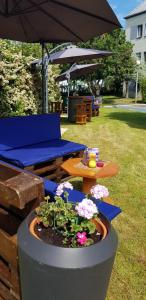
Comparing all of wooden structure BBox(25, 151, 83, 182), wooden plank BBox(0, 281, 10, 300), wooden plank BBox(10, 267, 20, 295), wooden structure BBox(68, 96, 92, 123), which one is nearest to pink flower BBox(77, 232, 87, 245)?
wooden plank BBox(10, 267, 20, 295)

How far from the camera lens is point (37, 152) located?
541 centimetres

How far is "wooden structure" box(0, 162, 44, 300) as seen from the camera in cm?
203

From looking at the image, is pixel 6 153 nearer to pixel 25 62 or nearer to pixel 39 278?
pixel 39 278

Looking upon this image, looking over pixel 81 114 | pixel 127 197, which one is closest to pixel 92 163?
pixel 127 197

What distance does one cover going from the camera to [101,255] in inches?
72.5

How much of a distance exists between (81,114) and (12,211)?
439 inches

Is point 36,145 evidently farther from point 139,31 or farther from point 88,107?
point 139,31

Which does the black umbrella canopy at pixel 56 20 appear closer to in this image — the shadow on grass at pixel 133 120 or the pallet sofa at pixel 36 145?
the pallet sofa at pixel 36 145

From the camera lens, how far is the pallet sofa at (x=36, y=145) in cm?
509

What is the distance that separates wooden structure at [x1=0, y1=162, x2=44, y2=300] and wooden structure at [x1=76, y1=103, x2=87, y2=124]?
35.2 ft

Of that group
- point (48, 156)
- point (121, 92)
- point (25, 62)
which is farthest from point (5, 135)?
point (121, 92)

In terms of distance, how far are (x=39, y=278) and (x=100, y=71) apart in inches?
1150

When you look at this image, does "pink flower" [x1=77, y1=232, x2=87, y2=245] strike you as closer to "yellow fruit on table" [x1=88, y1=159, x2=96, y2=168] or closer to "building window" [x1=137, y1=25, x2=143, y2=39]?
"yellow fruit on table" [x1=88, y1=159, x2=96, y2=168]

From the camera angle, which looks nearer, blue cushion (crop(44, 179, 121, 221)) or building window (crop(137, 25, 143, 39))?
blue cushion (crop(44, 179, 121, 221))
